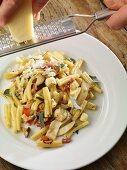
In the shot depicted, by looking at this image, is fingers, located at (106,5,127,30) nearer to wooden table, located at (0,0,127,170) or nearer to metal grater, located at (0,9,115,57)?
metal grater, located at (0,9,115,57)

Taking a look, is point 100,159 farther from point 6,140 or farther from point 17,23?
point 17,23

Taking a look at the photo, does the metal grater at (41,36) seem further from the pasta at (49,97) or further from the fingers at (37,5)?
the pasta at (49,97)

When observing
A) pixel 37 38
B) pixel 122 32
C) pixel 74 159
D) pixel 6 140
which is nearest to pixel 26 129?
pixel 6 140

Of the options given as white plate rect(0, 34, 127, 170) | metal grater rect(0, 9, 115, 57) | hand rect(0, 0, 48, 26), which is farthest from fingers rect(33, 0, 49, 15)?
white plate rect(0, 34, 127, 170)

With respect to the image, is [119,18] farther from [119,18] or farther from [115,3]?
[115,3]

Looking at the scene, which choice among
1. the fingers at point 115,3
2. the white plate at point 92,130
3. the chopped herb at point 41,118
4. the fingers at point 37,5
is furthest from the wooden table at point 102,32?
the fingers at point 37,5
